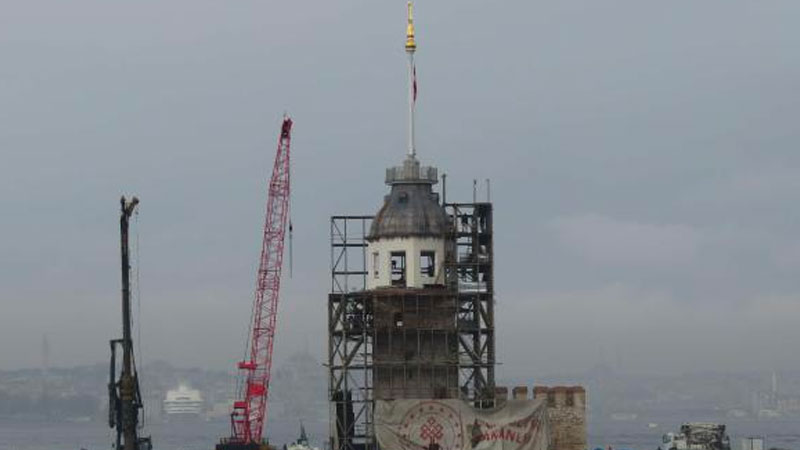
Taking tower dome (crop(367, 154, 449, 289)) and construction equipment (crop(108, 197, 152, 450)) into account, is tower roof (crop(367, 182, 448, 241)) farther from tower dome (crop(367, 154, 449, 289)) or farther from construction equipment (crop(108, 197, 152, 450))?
construction equipment (crop(108, 197, 152, 450))

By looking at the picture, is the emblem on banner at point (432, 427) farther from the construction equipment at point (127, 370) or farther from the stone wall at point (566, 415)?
the construction equipment at point (127, 370)

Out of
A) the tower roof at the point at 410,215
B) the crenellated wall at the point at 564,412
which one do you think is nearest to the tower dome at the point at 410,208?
the tower roof at the point at 410,215

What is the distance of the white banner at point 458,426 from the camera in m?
113

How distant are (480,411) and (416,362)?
5263 millimetres

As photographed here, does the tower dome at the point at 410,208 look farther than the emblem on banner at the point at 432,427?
Yes

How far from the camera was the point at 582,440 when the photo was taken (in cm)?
11725

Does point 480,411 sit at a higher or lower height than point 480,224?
lower

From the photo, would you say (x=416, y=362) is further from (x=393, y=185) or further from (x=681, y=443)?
(x=681, y=443)

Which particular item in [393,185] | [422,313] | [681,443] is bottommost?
[681,443]

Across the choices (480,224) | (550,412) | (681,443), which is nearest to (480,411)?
(550,412)

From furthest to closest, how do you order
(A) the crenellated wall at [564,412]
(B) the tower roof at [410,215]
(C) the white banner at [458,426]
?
(B) the tower roof at [410,215]
(A) the crenellated wall at [564,412]
(C) the white banner at [458,426]

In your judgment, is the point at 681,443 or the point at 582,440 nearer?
the point at 582,440

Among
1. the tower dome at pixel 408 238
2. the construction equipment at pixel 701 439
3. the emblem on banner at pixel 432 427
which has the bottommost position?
the construction equipment at pixel 701 439

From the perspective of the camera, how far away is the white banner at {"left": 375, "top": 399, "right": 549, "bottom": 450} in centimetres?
11288
